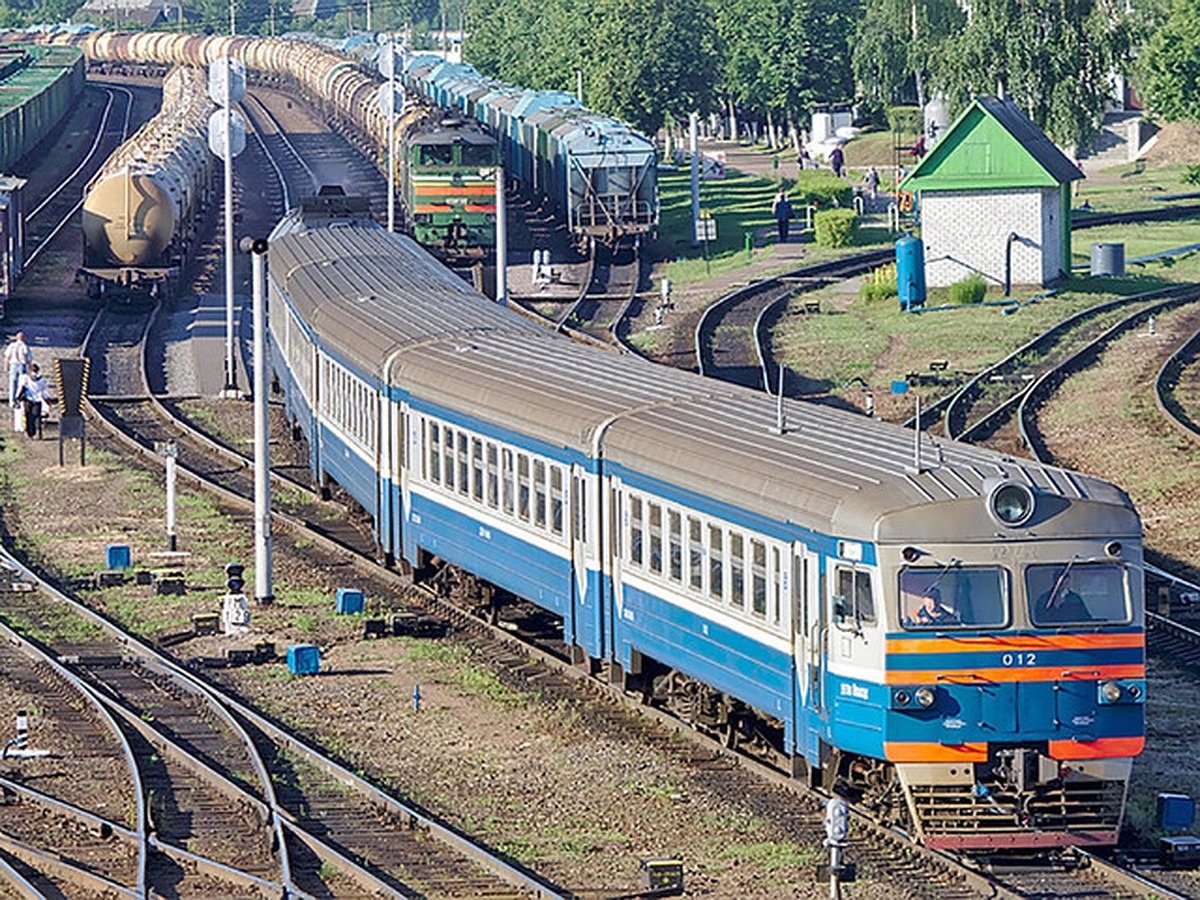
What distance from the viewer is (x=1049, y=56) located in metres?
62.7

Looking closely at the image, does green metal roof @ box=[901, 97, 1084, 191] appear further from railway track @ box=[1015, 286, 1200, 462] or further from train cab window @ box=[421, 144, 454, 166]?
train cab window @ box=[421, 144, 454, 166]

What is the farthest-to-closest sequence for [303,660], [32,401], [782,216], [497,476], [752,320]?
[782,216] → [752,320] → [32,401] → [303,660] → [497,476]

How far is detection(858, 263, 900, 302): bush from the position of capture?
4688 centimetres

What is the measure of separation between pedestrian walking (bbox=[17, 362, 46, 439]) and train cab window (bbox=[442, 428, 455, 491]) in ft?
49.7

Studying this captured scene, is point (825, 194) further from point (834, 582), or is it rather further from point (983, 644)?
point (983, 644)

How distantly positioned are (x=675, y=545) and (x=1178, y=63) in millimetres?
63936

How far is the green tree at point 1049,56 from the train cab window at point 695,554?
47564 mm

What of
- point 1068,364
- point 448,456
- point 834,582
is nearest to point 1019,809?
point 834,582

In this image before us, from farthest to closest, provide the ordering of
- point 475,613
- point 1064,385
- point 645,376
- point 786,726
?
1. point 1064,385
2. point 475,613
3. point 645,376
4. point 786,726

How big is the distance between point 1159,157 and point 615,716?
70.3m

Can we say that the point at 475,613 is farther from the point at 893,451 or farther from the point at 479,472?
the point at 893,451

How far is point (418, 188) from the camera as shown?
185ft

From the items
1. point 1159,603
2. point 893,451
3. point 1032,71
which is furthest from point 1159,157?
point 893,451

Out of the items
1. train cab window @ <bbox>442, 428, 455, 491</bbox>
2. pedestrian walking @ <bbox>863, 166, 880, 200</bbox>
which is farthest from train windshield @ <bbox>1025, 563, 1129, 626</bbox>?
Result: pedestrian walking @ <bbox>863, 166, 880, 200</bbox>
